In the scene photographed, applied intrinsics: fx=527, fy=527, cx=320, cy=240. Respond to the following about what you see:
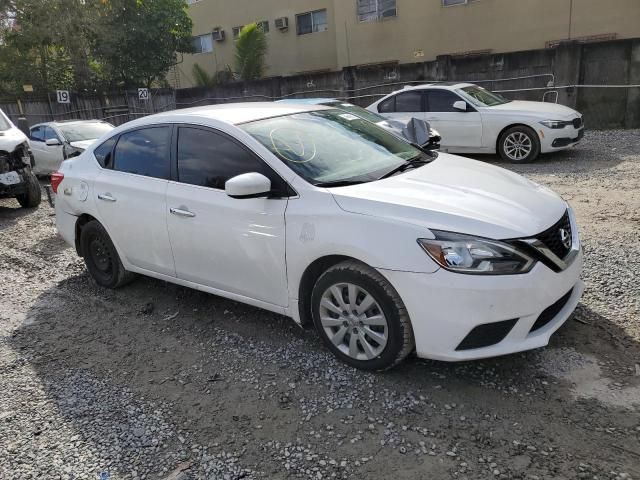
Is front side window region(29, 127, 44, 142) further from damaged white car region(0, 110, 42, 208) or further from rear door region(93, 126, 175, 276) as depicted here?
rear door region(93, 126, 175, 276)

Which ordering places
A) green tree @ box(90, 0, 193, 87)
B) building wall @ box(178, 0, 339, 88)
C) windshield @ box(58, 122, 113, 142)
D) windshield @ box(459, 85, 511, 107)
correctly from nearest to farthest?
windshield @ box(459, 85, 511, 107)
windshield @ box(58, 122, 113, 142)
green tree @ box(90, 0, 193, 87)
building wall @ box(178, 0, 339, 88)

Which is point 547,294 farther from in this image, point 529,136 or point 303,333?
point 529,136

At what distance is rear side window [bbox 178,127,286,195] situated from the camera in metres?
3.59

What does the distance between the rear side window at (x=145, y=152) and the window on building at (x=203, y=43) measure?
24.1m

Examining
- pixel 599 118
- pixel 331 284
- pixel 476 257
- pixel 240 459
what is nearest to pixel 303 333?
pixel 331 284

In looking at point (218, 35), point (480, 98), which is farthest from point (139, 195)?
point (218, 35)

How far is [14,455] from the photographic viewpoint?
2920 millimetres

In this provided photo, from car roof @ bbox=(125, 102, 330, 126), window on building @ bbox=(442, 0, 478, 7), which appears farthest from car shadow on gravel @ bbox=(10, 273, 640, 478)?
window on building @ bbox=(442, 0, 478, 7)

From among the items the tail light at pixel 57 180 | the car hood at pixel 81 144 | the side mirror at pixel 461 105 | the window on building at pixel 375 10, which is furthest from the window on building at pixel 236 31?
the tail light at pixel 57 180

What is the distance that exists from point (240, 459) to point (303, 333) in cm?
131

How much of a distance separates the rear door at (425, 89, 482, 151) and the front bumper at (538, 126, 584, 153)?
1.12 m

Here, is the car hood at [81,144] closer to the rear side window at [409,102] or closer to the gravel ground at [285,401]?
the rear side window at [409,102]

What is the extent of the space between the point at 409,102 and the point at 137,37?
16.0 metres

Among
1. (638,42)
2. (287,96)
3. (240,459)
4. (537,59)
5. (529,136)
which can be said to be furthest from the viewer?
(287,96)
